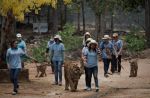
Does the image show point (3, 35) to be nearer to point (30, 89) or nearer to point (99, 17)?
point (30, 89)

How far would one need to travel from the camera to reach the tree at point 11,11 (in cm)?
2112

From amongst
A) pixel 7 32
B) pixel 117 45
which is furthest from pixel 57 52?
pixel 117 45

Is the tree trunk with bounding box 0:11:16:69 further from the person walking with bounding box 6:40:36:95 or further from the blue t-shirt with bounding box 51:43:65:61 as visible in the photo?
the person walking with bounding box 6:40:36:95

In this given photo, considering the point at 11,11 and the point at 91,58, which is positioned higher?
the point at 11,11

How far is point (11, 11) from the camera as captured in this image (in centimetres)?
2150

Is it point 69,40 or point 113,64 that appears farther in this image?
point 69,40

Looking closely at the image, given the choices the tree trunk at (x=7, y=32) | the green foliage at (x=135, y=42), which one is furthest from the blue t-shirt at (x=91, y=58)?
the green foliage at (x=135, y=42)

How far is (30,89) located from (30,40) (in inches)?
1138

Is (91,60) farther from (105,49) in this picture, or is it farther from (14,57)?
(105,49)

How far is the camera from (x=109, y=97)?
17.6m

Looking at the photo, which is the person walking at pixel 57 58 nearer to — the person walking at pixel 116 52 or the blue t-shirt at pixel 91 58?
the blue t-shirt at pixel 91 58

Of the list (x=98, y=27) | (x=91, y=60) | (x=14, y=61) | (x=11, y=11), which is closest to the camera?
(x=14, y=61)

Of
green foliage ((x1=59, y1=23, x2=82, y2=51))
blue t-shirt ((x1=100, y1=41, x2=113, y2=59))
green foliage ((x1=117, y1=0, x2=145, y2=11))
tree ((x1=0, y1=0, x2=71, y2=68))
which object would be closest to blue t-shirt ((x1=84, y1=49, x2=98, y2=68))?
tree ((x1=0, y1=0, x2=71, y2=68))

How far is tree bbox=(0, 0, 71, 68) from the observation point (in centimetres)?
2112
